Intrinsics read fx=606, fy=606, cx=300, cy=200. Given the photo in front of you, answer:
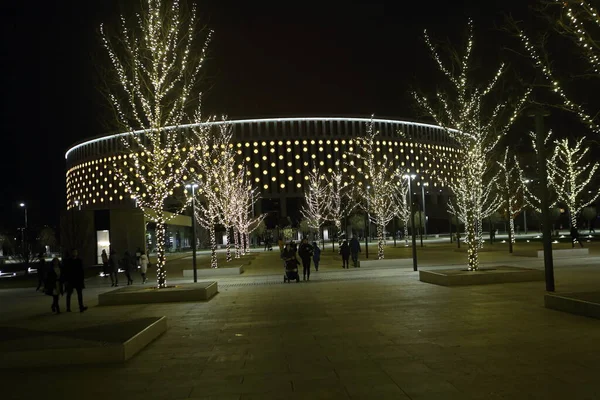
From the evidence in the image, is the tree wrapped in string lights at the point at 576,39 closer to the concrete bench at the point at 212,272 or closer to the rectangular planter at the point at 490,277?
the rectangular planter at the point at 490,277

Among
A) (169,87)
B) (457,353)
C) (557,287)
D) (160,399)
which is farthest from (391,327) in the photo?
(169,87)

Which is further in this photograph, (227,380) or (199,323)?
(199,323)

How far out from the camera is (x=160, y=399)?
7.05m

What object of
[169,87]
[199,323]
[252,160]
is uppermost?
[252,160]

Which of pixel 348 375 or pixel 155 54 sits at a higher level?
pixel 155 54

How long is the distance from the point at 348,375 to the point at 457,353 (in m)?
1.97

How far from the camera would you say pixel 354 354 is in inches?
359

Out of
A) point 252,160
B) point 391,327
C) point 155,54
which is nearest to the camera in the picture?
point 391,327

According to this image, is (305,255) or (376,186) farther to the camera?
(376,186)

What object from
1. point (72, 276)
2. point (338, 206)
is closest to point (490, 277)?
point (72, 276)

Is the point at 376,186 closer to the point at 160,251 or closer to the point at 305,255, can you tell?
the point at 305,255

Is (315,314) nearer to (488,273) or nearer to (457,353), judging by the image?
(457,353)

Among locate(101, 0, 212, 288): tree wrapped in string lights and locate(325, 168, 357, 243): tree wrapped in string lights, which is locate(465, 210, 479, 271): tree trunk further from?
locate(325, 168, 357, 243): tree wrapped in string lights

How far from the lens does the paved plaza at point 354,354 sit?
713cm
